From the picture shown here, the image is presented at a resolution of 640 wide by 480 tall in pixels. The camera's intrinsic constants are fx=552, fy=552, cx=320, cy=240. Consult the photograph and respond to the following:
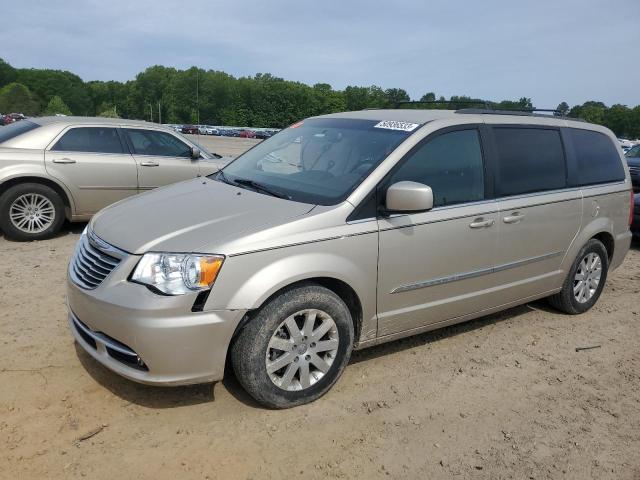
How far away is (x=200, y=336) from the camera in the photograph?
9.67ft

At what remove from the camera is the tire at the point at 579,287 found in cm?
502

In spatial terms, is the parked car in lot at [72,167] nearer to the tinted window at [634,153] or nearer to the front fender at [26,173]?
the front fender at [26,173]

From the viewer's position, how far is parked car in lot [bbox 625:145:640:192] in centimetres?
1118

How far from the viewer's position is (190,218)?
3.35 meters

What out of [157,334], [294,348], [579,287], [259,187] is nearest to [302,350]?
[294,348]

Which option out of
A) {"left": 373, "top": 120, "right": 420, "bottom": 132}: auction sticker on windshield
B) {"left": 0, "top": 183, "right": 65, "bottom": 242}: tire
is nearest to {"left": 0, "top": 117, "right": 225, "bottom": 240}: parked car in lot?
{"left": 0, "top": 183, "right": 65, "bottom": 242}: tire

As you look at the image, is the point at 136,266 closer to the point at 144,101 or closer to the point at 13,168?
the point at 13,168

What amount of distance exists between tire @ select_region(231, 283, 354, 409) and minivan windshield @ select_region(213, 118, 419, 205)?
662mm

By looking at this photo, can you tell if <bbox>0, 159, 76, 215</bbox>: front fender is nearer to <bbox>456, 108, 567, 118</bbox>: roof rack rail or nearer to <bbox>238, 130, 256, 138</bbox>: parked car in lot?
<bbox>456, 108, 567, 118</bbox>: roof rack rail

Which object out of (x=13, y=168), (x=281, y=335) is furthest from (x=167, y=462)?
(x=13, y=168)

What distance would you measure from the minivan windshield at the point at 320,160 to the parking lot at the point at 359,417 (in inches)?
51.2

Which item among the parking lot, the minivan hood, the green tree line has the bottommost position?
the parking lot

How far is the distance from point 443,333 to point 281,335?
6.23 feet

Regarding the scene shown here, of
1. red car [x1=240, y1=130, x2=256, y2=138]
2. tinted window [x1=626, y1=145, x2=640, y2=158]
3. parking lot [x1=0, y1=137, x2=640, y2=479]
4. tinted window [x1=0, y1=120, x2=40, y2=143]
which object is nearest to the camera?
parking lot [x1=0, y1=137, x2=640, y2=479]
